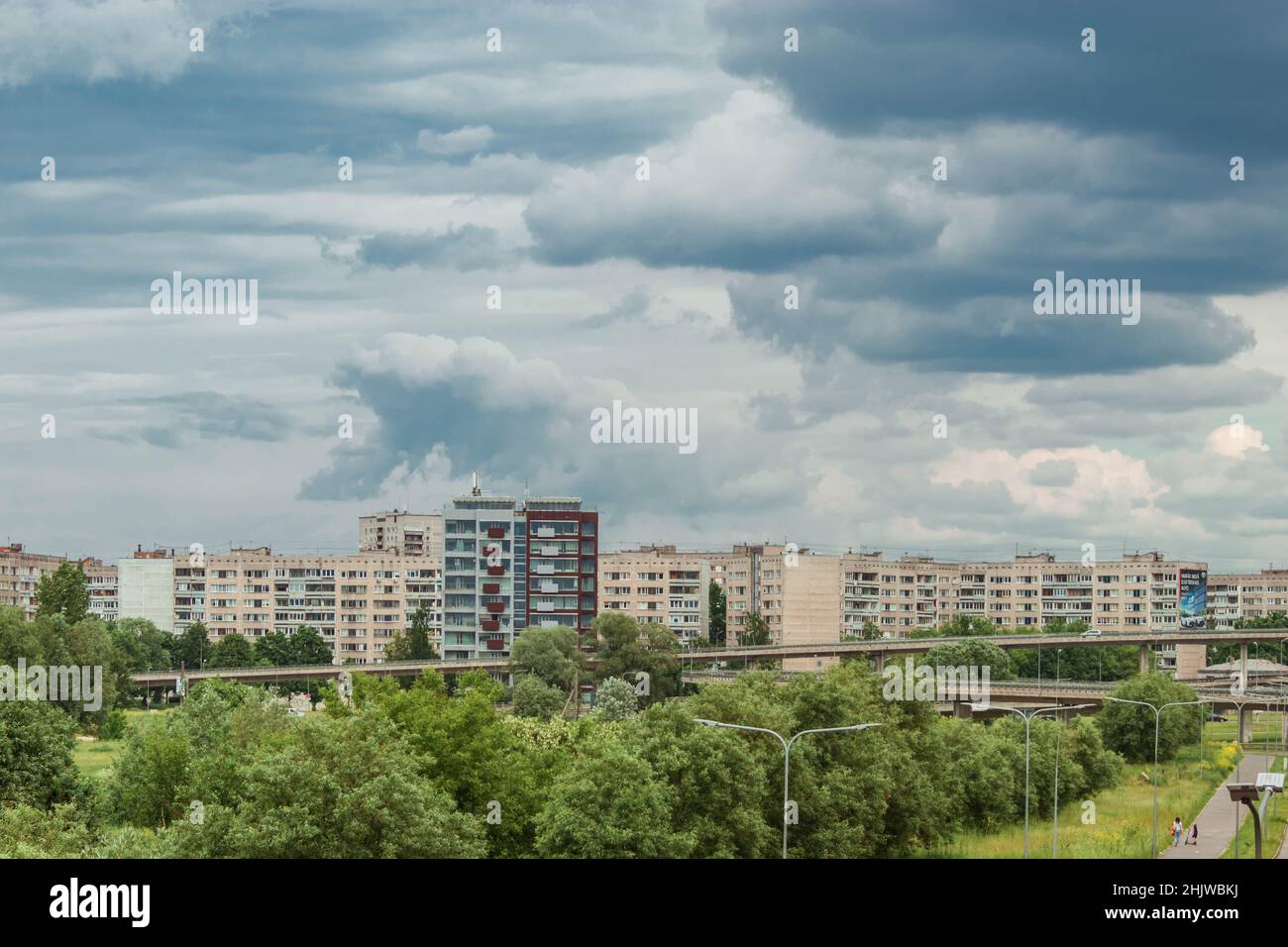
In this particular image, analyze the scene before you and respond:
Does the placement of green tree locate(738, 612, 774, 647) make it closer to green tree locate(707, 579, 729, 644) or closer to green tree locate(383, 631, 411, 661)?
green tree locate(707, 579, 729, 644)

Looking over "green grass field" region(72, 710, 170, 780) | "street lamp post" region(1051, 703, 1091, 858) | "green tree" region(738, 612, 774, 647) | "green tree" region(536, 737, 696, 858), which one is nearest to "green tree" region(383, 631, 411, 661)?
"green tree" region(738, 612, 774, 647)

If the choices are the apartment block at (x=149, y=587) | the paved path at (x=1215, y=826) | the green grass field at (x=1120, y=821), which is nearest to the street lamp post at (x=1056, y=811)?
the green grass field at (x=1120, y=821)

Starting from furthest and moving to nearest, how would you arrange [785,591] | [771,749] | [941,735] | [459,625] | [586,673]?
[785,591], [459,625], [586,673], [941,735], [771,749]

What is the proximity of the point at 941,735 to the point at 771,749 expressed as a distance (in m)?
18.3

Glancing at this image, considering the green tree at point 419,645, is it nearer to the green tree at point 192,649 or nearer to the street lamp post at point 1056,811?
the green tree at point 192,649

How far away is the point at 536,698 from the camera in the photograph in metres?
119

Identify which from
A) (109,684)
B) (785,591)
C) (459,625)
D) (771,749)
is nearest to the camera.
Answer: (771,749)

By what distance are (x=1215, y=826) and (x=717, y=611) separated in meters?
120

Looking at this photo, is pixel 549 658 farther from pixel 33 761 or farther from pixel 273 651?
pixel 33 761

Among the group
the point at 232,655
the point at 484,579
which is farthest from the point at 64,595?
the point at 484,579

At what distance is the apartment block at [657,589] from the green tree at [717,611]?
133cm
